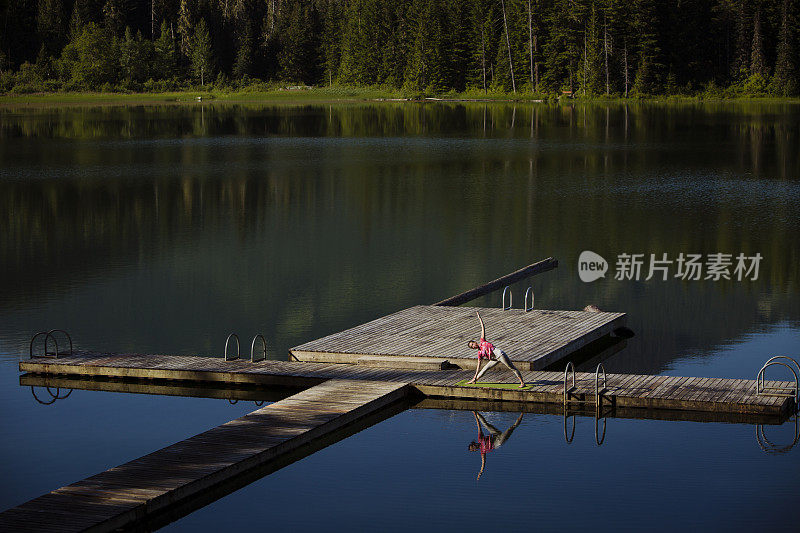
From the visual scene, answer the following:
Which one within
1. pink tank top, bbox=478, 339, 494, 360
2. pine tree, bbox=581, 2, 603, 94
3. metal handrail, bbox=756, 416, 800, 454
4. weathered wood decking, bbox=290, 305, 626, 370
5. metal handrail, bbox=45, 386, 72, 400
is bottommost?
metal handrail, bbox=756, 416, 800, 454

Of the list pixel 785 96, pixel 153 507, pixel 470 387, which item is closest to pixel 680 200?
pixel 470 387

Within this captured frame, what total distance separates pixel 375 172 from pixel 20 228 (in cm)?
1815

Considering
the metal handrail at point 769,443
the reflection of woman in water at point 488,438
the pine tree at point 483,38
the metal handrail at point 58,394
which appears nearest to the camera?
the metal handrail at point 769,443

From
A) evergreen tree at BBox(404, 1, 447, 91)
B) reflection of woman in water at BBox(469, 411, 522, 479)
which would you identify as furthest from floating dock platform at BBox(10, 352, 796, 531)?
evergreen tree at BBox(404, 1, 447, 91)

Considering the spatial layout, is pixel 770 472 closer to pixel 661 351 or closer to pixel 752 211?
pixel 661 351

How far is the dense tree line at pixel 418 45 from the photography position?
109 m

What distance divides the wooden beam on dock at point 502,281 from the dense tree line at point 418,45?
83242 millimetres

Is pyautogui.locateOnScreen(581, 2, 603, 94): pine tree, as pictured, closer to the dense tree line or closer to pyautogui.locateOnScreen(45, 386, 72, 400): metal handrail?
the dense tree line

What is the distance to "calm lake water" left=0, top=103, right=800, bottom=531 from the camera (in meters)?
13.9

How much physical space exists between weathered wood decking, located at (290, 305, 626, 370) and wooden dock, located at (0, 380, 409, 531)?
153cm

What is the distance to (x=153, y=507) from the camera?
479 inches

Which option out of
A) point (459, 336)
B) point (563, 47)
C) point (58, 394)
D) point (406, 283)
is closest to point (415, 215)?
point (406, 283)

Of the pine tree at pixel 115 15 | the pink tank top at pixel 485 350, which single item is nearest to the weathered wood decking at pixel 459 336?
the pink tank top at pixel 485 350
